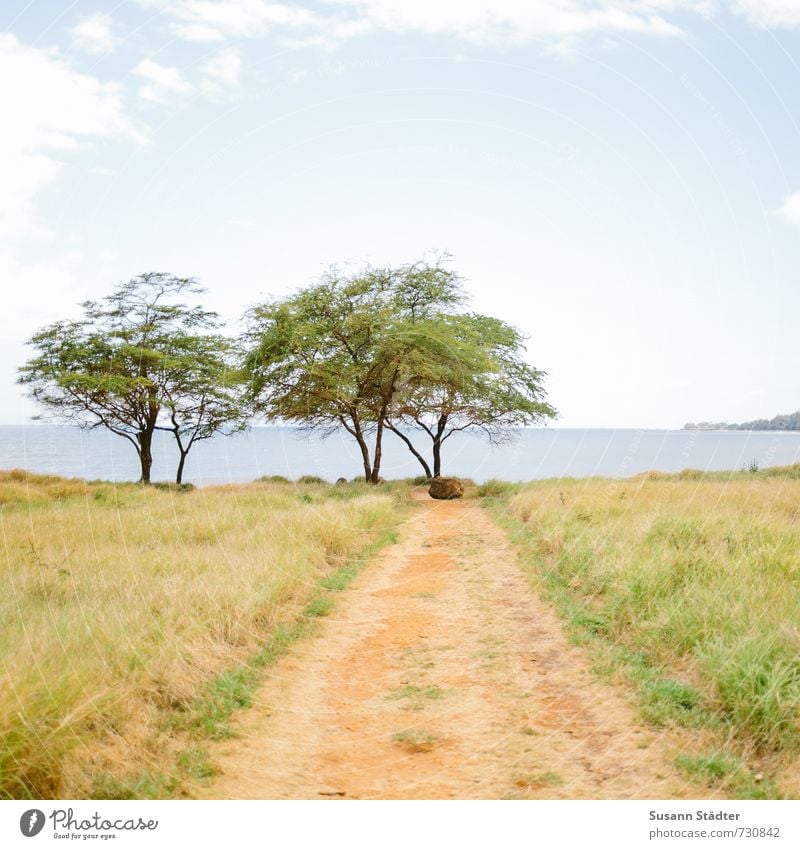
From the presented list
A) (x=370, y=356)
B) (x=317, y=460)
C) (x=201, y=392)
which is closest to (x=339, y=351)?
(x=370, y=356)

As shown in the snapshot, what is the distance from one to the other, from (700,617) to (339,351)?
78.6ft

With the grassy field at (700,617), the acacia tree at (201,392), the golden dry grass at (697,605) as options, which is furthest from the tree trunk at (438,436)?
the grassy field at (700,617)

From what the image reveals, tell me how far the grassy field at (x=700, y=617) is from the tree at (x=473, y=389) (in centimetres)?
1518

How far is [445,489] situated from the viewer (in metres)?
28.8

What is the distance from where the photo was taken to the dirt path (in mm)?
4777

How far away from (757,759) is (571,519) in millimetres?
10349

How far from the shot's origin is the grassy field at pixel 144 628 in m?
4.81

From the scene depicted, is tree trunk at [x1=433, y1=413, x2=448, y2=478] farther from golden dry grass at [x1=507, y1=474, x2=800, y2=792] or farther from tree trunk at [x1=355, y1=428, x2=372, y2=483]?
golden dry grass at [x1=507, y1=474, x2=800, y2=792]

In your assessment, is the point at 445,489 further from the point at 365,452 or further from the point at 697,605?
the point at 697,605

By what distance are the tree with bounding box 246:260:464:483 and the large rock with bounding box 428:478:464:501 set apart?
153 inches

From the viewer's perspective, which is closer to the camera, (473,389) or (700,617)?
(700,617)

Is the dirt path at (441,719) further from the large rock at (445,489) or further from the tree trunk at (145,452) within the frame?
the tree trunk at (145,452)

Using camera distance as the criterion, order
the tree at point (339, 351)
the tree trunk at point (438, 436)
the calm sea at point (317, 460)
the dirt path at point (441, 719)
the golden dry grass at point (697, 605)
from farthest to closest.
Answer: the calm sea at point (317, 460)
the tree trunk at point (438, 436)
the tree at point (339, 351)
the golden dry grass at point (697, 605)
the dirt path at point (441, 719)

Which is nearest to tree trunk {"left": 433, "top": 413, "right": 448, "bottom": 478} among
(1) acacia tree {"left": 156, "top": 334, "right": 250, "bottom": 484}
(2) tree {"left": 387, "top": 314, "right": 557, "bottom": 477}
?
(2) tree {"left": 387, "top": 314, "right": 557, "bottom": 477}
